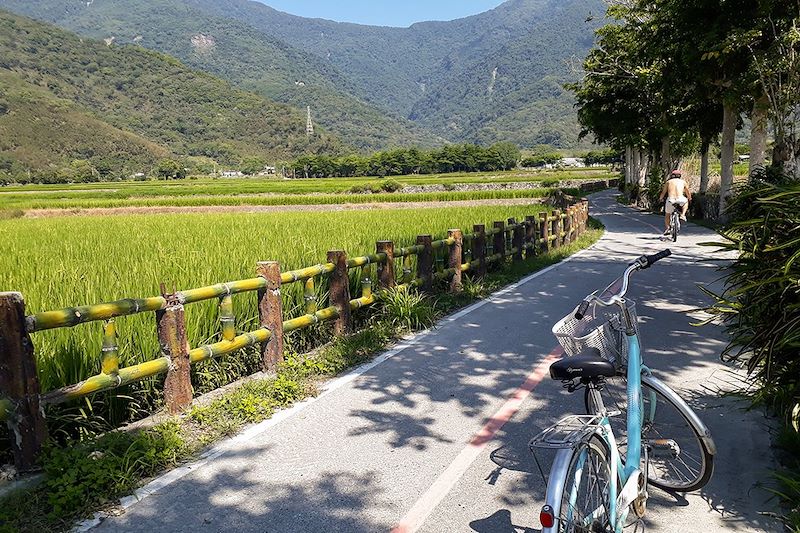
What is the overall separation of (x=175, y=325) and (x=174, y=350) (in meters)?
0.19

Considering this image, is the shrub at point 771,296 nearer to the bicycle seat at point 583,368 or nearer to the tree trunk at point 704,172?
the bicycle seat at point 583,368

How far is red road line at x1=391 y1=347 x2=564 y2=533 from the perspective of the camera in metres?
3.46

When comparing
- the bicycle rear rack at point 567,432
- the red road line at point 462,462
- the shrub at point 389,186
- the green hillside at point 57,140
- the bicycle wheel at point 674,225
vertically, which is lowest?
the red road line at point 462,462

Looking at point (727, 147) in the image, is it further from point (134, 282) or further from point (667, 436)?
point (667, 436)

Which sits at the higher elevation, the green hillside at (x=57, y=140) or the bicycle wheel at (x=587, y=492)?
the green hillside at (x=57, y=140)

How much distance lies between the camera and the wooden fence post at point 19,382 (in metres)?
3.65

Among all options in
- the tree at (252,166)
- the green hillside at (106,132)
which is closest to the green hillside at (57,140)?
the green hillside at (106,132)

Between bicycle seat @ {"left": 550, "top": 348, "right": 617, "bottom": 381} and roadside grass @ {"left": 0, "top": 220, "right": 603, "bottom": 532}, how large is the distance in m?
2.62

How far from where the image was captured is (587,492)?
2.73m

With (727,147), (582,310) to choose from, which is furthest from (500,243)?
(727,147)

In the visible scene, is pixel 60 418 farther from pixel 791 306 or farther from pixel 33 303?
pixel 791 306

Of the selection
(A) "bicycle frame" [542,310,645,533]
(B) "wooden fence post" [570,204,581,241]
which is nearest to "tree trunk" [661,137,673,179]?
(B) "wooden fence post" [570,204,581,241]

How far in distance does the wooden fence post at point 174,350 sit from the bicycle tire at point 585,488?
3.25 meters

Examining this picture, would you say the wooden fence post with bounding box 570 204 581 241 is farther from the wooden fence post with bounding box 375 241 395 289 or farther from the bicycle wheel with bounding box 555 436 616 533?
the bicycle wheel with bounding box 555 436 616 533
